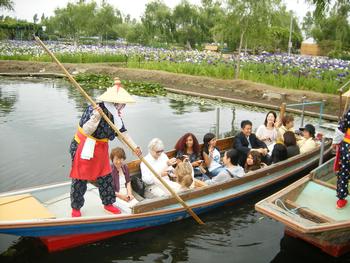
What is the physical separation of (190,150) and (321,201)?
85.3 inches

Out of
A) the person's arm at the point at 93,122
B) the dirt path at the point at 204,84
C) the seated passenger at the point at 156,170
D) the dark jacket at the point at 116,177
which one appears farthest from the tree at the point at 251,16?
the person's arm at the point at 93,122

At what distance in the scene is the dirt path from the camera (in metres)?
13.5

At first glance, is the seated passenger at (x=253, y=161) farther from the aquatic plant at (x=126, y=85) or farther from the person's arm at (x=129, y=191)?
the aquatic plant at (x=126, y=85)

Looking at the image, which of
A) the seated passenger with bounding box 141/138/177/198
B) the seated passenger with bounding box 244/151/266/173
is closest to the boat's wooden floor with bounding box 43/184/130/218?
the seated passenger with bounding box 141/138/177/198

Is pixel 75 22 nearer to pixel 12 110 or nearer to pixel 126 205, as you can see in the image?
pixel 12 110

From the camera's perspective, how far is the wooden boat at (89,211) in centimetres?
433

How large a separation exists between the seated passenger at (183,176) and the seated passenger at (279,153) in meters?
1.92

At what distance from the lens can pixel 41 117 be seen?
37.3ft

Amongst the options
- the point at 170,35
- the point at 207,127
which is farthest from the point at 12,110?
the point at 170,35

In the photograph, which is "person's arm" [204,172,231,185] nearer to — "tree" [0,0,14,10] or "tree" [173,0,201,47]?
"tree" [0,0,14,10]

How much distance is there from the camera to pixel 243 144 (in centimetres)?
723

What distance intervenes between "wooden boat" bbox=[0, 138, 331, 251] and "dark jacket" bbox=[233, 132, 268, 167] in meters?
0.64

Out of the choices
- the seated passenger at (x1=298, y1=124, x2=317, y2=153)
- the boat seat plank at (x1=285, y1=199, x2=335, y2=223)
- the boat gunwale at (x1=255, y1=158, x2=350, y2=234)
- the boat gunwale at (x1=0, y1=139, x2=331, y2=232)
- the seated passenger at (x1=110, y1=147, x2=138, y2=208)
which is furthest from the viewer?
the seated passenger at (x1=298, y1=124, x2=317, y2=153)

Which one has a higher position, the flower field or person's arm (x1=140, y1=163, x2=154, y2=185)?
the flower field
